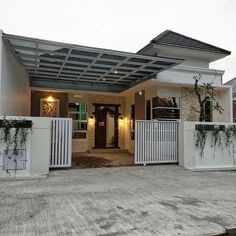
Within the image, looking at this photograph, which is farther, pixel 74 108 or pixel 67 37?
pixel 67 37

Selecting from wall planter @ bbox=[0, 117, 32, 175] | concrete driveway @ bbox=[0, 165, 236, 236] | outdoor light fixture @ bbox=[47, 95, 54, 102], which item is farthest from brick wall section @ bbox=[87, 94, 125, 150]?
wall planter @ bbox=[0, 117, 32, 175]

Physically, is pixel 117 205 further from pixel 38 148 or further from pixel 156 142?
pixel 156 142

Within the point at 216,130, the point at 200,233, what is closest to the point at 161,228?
the point at 200,233

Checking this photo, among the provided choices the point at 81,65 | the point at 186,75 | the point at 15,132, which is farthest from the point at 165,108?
the point at 15,132

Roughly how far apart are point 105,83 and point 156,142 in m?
4.59

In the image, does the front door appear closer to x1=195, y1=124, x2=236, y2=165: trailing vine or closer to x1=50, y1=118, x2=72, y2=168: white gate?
x1=50, y1=118, x2=72, y2=168: white gate

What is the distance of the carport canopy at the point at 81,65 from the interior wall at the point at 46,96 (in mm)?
1002

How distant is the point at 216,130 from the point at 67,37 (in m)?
14.9

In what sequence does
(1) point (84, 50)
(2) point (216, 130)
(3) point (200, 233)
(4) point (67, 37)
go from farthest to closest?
1. (4) point (67, 37)
2. (2) point (216, 130)
3. (1) point (84, 50)
4. (3) point (200, 233)

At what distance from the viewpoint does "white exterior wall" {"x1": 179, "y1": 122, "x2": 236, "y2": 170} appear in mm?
8445

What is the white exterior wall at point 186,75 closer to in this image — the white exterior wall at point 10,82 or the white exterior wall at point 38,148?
the white exterior wall at point 38,148

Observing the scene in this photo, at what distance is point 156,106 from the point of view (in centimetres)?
1037

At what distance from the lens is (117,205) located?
435 cm

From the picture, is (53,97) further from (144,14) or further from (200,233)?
(200,233)
